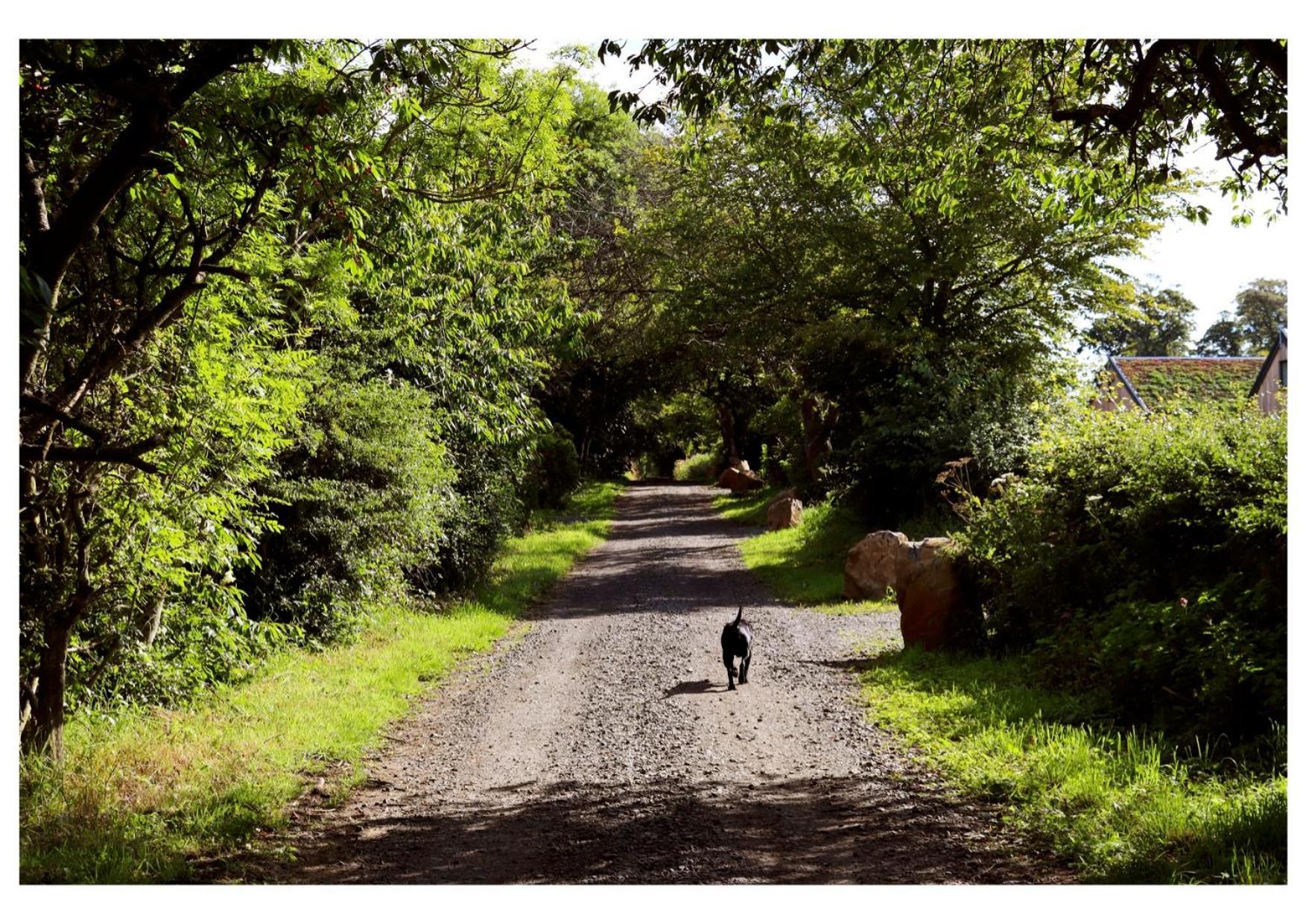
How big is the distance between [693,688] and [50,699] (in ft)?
16.4

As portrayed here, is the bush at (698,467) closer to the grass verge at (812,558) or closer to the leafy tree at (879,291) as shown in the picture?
the grass verge at (812,558)

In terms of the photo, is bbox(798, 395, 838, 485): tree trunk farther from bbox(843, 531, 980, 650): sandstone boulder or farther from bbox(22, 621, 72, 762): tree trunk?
bbox(22, 621, 72, 762): tree trunk

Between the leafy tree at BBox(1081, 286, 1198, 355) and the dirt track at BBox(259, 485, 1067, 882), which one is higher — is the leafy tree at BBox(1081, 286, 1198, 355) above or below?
above

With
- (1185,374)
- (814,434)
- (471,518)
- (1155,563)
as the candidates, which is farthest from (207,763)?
(814,434)

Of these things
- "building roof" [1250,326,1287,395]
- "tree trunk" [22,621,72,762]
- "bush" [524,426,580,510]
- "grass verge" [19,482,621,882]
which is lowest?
"grass verge" [19,482,621,882]

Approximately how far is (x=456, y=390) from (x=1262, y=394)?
9.58 metres

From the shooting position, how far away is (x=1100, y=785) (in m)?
5.45

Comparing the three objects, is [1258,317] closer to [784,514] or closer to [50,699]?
[50,699]

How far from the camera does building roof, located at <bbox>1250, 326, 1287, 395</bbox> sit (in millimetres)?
7706

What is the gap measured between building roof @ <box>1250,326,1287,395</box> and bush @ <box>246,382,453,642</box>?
8.58 metres

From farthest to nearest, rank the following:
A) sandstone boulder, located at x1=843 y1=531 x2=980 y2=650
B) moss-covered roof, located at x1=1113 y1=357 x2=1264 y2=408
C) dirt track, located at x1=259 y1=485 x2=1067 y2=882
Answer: moss-covered roof, located at x1=1113 y1=357 x2=1264 y2=408
sandstone boulder, located at x1=843 y1=531 x2=980 y2=650
dirt track, located at x1=259 y1=485 x2=1067 y2=882

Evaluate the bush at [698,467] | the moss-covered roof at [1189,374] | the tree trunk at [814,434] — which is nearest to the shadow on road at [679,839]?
the moss-covered roof at [1189,374]

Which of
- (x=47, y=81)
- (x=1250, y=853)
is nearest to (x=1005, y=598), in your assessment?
(x=1250, y=853)

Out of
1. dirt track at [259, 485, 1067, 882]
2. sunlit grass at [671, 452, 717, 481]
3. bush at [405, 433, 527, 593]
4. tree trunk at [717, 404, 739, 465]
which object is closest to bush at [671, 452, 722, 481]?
sunlit grass at [671, 452, 717, 481]
